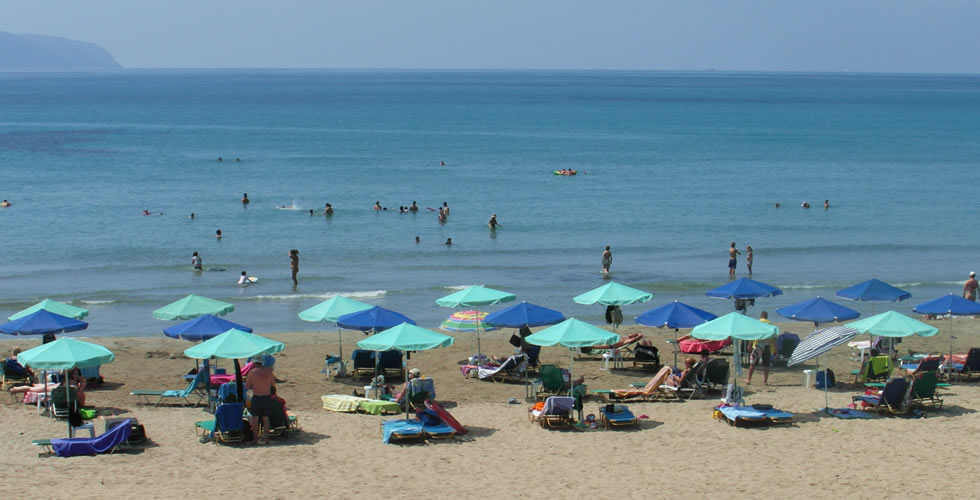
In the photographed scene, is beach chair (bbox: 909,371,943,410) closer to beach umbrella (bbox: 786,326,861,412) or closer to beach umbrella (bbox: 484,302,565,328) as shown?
beach umbrella (bbox: 786,326,861,412)

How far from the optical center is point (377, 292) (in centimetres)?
3033

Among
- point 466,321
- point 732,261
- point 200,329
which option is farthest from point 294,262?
point 200,329

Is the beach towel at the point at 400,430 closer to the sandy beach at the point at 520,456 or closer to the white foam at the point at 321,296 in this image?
the sandy beach at the point at 520,456

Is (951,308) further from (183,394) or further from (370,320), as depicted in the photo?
(183,394)

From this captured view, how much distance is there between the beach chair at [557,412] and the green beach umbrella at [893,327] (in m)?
4.92

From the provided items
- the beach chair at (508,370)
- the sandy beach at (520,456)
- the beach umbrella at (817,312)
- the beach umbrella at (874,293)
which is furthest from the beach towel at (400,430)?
the beach umbrella at (874,293)

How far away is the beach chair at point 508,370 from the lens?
708 inches

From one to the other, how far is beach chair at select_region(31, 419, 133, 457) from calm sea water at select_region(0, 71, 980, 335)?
12.0m

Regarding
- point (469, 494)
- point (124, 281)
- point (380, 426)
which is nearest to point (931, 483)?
point (469, 494)

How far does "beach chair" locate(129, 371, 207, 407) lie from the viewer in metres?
16.1

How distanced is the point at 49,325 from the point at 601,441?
9.64 meters

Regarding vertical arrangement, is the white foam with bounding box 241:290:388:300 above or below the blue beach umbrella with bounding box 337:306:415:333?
below

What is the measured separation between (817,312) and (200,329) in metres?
10.8

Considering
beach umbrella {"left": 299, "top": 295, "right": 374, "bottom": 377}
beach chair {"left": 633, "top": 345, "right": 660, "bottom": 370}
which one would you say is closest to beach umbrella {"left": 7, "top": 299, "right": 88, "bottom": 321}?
beach umbrella {"left": 299, "top": 295, "right": 374, "bottom": 377}
